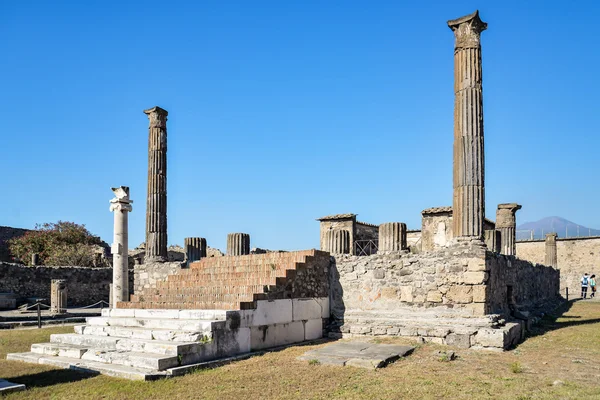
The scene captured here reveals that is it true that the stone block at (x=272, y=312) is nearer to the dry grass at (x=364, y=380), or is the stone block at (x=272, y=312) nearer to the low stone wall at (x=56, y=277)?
the dry grass at (x=364, y=380)

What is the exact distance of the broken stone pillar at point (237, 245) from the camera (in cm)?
1594

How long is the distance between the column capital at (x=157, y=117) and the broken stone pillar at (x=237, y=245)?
446 cm

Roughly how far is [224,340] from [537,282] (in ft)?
44.4

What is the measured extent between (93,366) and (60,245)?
984 inches

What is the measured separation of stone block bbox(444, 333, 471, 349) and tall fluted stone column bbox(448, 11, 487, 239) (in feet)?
7.31

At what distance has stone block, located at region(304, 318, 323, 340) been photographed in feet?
37.4

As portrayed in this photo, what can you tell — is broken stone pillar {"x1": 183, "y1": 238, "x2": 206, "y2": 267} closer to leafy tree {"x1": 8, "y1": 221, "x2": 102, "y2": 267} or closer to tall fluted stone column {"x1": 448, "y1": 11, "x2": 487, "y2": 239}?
tall fluted stone column {"x1": 448, "y1": 11, "x2": 487, "y2": 239}

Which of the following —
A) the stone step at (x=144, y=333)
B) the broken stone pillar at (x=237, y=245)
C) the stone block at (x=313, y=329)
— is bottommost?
the stone block at (x=313, y=329)

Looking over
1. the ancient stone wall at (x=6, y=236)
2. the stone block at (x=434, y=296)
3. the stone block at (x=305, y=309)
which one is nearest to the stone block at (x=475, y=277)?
the stone block at (x=434, y=296)

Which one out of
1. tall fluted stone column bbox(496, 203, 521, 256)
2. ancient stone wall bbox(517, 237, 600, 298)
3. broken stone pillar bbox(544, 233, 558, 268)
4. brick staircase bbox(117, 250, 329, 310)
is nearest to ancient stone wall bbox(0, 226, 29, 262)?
brick staircase bbox(117, 250, 329, 310)

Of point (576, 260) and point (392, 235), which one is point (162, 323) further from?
point (576, 260)

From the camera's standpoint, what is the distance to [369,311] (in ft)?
39.0

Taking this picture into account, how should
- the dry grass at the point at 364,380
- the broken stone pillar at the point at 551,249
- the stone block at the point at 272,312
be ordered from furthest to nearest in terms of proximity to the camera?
the broken stone pillar at the point at 551,249, the stone block at the point at 272,312, the dry grass at the point at 364,380

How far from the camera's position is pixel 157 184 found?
17375 mm
